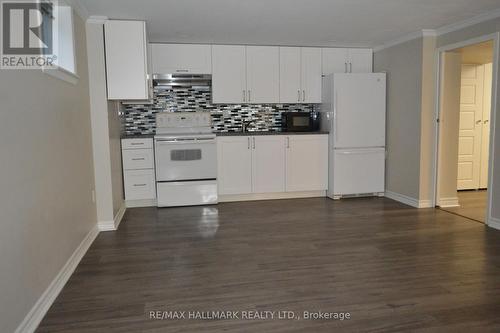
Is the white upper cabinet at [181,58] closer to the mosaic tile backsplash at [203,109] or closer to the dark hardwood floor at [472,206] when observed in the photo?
the mosaic tile backsplash at [203,109]

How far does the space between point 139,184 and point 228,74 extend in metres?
1.90

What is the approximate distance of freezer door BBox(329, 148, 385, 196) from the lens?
533 cm

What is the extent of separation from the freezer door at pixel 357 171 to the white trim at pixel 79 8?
3426mm

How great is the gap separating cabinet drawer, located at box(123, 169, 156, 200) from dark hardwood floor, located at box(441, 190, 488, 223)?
12.2 feet

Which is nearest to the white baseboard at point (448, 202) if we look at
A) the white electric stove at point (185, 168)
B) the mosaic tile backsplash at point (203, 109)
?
the mosaic tile backsplash at point (203, 109)

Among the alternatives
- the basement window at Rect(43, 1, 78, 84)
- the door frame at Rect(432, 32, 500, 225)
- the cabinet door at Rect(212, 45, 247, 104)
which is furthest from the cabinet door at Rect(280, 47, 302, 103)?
the basement window at Rect(43, 1, 78, 84)

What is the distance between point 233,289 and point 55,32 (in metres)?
2.32

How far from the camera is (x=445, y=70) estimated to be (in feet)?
15.0

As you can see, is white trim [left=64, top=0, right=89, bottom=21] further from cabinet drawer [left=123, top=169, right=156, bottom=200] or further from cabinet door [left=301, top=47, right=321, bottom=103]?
cabinet door [left=301, top=47, right=321, bottom=103]

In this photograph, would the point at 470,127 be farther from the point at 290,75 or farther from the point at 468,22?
the point at 290,75

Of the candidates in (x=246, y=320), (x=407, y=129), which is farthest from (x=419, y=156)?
(x=246, y=320)

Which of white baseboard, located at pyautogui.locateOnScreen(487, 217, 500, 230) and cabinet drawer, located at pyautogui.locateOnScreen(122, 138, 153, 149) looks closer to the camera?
white baseboard, located at pyautogui.locateOnScreen(487, 217, 500, 230)

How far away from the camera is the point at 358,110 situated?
5.27 m

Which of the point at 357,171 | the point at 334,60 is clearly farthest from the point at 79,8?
the point at 357,171
